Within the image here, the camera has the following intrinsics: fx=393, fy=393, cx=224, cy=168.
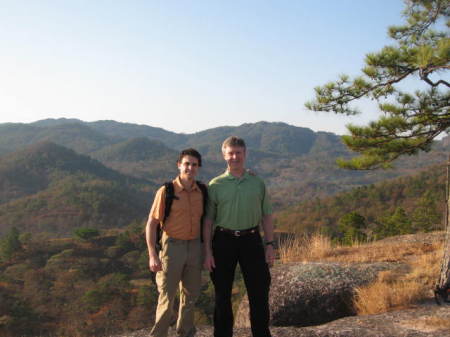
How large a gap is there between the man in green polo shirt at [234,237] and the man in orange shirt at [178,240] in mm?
116

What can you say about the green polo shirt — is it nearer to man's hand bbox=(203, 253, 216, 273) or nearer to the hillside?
man's hand bbox=(203, 253, 216, 273)

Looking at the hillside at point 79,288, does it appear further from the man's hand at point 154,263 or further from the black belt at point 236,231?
the black belt at point 236,231

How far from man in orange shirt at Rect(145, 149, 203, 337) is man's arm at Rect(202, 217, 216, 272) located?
0.06 meters

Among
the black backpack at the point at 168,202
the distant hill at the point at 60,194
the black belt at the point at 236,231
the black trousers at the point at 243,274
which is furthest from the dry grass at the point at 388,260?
the distant hill at the point at 60,194

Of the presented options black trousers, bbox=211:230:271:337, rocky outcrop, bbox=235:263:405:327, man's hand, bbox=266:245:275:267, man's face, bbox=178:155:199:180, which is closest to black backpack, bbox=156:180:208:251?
Result: man's face, bbox=178:155:199:180

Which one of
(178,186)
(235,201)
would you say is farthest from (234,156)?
(178,186)

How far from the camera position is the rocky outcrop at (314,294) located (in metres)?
5.60

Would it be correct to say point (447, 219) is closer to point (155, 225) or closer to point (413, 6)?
point (413, 6)

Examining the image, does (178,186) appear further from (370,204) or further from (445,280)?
(370,204)

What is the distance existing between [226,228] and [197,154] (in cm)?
69

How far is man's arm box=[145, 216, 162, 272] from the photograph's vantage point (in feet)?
10.6

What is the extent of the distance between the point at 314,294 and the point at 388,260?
202 centimetres

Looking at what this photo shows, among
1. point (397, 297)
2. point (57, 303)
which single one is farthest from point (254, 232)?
point (57, 303)

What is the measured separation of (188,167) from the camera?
11.1 ft
